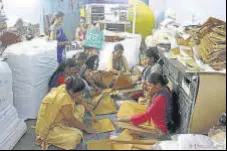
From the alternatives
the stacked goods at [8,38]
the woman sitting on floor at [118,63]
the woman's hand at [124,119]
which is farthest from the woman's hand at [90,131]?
the stacked goods at [8,38]

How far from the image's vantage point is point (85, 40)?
109 centimetres

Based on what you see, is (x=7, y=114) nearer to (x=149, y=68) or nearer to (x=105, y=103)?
(x=105, y=103)

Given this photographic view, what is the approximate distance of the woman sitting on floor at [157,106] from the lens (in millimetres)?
1054

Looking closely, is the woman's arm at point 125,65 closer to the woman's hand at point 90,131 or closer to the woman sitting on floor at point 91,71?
the woman sitting on floor at point 91,71

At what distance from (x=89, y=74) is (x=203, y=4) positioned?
0.54 metres

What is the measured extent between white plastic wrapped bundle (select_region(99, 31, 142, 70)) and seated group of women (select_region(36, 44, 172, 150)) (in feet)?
0.06

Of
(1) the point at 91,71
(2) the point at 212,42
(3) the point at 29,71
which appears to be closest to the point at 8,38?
(3) the point at 29,71

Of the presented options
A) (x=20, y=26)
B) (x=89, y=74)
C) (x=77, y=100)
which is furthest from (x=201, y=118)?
(x=20, y=26)

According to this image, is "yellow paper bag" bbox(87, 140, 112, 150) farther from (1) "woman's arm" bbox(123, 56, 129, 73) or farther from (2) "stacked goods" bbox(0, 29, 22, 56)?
(2) "stacked goods" bbox(0, 29, 22, 56)

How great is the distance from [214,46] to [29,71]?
1.03 meters

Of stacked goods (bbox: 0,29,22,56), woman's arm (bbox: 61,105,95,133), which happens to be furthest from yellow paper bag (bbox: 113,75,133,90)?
stacked goods (bbox: 0,29,22,56)

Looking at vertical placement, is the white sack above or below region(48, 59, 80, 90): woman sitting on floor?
below

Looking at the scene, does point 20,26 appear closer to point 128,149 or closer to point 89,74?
point 89,74

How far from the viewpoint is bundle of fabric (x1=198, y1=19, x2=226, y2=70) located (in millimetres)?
912
